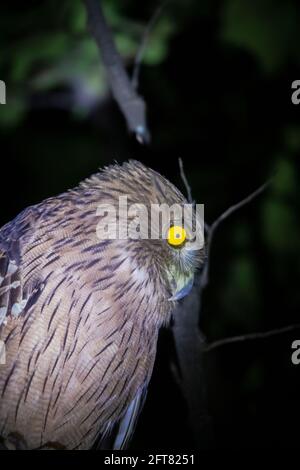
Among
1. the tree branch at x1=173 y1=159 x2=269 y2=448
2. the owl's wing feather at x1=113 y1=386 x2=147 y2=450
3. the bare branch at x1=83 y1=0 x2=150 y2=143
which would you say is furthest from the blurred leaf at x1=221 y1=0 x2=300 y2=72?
the owl's wing feather at x1=113 y1=386 x2=147 y2=450

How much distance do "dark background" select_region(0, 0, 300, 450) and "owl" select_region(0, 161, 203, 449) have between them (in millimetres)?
577

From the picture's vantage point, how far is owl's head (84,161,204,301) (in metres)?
2.45

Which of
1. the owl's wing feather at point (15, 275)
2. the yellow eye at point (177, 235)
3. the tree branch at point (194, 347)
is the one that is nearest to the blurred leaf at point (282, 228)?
the tree branch at point (194, 347)

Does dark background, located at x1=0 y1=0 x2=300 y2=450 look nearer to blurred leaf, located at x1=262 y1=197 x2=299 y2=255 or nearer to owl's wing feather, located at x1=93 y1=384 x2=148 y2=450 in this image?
blurred leaf, located at x1=262 y1=197 x2=299 y2=255

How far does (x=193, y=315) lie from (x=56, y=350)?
609mm

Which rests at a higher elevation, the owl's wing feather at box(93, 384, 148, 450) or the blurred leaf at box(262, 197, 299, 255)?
the blurred leaf at box(262, 197, 299, 255)

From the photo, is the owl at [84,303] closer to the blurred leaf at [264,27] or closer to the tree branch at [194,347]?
the tree branch at [194,347]

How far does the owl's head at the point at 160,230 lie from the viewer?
96.4 inches

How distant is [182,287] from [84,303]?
43 cm

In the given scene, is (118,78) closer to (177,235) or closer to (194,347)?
(177,235)

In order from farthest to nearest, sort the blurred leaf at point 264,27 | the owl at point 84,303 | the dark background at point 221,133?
the blurred leaf at point 264,27 → the dark background at point 221,133 → the owl at point 84,303

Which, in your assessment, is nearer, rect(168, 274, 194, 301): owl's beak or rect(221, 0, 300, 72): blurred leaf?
rect(168, 274, 194, 301): owl's beak

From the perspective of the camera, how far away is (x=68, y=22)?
3840mm
